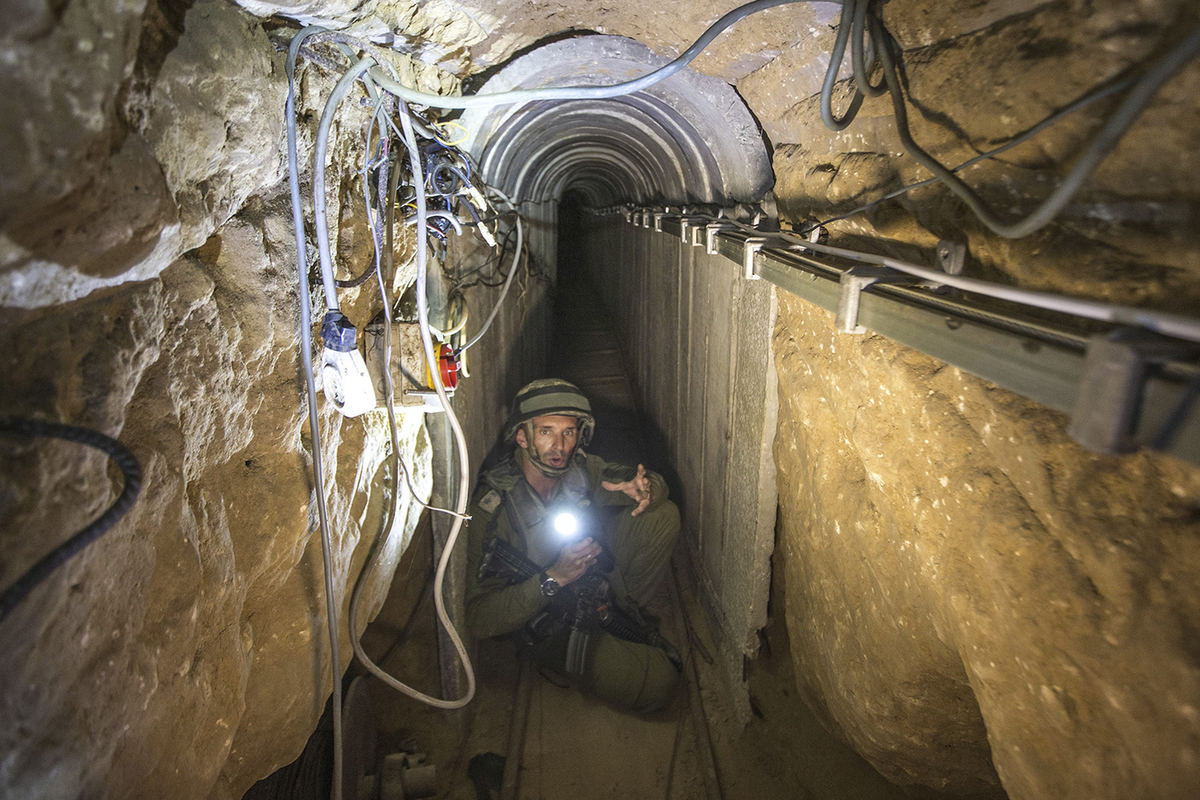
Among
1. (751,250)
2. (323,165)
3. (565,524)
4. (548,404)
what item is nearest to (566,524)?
(565,524)

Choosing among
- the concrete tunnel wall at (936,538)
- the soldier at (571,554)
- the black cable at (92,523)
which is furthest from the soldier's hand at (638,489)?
the black cable at (92,523)

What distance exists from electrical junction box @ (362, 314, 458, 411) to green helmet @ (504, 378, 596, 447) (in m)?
1.98

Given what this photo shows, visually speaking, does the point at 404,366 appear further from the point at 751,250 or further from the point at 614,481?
the point at 614,481

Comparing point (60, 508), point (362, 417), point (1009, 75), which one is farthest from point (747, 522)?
point (60, 508)

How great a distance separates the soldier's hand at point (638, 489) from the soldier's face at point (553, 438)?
480mm

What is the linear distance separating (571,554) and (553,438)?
92cm

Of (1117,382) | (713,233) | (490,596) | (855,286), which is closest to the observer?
(1117,382)

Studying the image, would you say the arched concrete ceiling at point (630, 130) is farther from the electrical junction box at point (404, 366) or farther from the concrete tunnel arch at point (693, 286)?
the electrical junction box at point (404, 366)

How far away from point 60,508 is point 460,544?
120 inches

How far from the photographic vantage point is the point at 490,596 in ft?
13.7

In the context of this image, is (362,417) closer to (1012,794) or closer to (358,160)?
(358,160)

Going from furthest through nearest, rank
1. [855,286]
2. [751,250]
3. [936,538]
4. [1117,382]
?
[751,250] → [936,538] → [855,286] → [1117,382]

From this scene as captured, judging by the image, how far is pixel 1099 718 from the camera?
121 centimetres

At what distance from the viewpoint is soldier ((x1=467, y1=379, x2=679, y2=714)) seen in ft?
13.5
